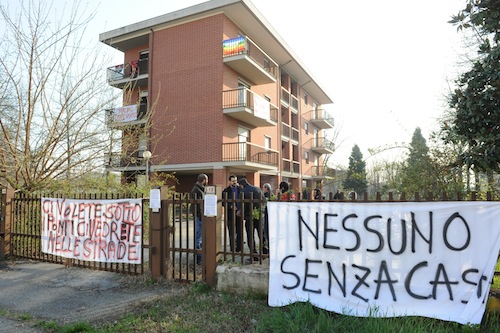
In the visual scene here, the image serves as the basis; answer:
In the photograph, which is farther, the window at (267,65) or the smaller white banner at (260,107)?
the window at (267,65)

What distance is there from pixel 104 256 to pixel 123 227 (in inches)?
27.7

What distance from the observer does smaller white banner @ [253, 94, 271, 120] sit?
2027 centimetres

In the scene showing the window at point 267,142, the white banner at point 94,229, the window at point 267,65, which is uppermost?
the window at point 267,65

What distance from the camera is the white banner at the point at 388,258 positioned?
3.46 metres

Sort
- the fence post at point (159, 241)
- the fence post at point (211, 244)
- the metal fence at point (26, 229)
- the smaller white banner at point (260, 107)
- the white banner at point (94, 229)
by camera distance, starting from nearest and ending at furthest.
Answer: the fence post at point (211, 244)
the fence post at point (159, 241)
the white banner at point (94, 229)
the metal fence at point (26, 229)
the smaller white banner at point (260, 107)

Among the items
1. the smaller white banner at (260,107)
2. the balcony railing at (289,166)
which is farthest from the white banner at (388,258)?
the balcony railing at (289,166)

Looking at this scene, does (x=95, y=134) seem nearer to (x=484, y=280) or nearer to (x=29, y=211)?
(x=29, y=211)

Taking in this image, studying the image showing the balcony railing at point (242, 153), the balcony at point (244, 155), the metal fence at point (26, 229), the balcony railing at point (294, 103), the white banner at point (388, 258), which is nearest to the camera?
the white banner at point (388, 258)

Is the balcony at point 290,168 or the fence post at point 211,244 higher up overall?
the balcony at point 290,168

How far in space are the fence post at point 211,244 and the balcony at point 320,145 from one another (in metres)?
31.0

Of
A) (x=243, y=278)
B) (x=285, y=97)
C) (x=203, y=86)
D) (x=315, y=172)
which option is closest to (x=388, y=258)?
(x=243, y=278)

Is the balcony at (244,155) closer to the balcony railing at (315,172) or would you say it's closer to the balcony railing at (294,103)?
the balcony railing at (294,103)

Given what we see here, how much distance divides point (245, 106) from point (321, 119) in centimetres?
1919

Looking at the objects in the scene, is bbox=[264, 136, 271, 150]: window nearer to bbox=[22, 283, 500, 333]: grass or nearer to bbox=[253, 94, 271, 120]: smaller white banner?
bbox=[253, 94, 271, 120]: smaller white banner
